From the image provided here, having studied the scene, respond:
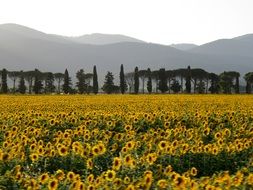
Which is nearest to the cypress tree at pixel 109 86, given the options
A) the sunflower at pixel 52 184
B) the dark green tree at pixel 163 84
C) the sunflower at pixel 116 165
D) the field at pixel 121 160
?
the dark green tree at pixel 163 84

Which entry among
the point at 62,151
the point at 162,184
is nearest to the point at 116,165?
the point at 162,184

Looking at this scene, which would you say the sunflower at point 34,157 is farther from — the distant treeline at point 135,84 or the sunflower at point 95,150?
the distant treeline at point 135,84

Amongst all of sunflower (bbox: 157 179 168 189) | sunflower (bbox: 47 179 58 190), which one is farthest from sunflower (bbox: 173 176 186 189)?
sunflower (bbox: 47 179 58 190)

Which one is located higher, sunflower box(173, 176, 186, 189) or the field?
sunflower box(173, 176, 186, 189)

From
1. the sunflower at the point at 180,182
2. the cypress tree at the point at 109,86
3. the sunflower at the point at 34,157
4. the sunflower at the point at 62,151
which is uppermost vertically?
the cypress tree at the point at 109,86

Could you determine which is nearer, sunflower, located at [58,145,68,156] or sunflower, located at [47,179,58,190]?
sunflower, located at [47,179,58,190]

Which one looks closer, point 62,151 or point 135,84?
point 62,151

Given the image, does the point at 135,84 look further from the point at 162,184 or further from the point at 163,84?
the point at 162,184

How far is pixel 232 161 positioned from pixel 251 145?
80 centimetres

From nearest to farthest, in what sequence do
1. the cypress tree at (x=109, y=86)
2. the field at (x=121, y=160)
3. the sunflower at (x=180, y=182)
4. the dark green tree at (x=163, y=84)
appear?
1. the sunflower at (x=180, y=182)
2. the field at (x=121, y=160)
3. the dark green tree at (x=163, y=84)
4. the cypress tree at (x=109, y=86)

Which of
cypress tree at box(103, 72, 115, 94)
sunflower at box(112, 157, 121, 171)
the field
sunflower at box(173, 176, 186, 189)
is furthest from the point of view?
cypress tree at box(103, 72, 115, 94)

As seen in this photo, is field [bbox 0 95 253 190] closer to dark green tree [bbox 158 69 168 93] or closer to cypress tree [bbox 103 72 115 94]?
dark green tree [bbox 158 69 168 93]

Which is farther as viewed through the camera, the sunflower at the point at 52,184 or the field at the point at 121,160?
the field at the point at 121,160

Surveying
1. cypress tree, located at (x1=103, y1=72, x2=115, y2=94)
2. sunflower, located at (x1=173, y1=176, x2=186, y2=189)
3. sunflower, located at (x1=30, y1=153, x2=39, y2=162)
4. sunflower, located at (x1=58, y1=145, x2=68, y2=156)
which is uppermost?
cypress tree, located at (x1=103, y1=72, x2=115, y2=94)
